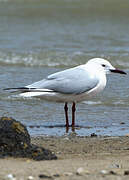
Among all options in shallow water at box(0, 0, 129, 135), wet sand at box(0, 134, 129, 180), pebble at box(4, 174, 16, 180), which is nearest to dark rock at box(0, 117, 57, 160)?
wet sand at box(0, 134, 129, 180)

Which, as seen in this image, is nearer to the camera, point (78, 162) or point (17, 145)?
point (78, 162)

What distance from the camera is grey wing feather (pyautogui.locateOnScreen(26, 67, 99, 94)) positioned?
657cm

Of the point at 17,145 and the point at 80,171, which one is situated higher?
the point at 17,145

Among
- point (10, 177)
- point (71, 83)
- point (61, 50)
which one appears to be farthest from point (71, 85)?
point (61, 50)

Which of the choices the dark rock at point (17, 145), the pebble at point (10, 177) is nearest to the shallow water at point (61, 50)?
the dark rock at point (17, 145)

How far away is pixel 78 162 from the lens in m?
4.45

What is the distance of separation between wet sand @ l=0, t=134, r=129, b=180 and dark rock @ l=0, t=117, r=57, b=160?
0.09 meters

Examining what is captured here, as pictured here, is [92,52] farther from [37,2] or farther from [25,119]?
[37,2]

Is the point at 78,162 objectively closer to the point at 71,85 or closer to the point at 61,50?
the point at 71,85

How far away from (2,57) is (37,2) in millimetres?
7714

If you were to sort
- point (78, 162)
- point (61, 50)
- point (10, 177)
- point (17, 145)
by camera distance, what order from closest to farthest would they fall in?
point (10, 177), point (78, 162), point (17, 145), point (61, 50)

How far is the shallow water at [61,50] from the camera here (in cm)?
692

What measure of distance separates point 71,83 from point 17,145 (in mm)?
2087

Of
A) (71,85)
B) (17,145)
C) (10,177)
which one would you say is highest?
(71,85)
